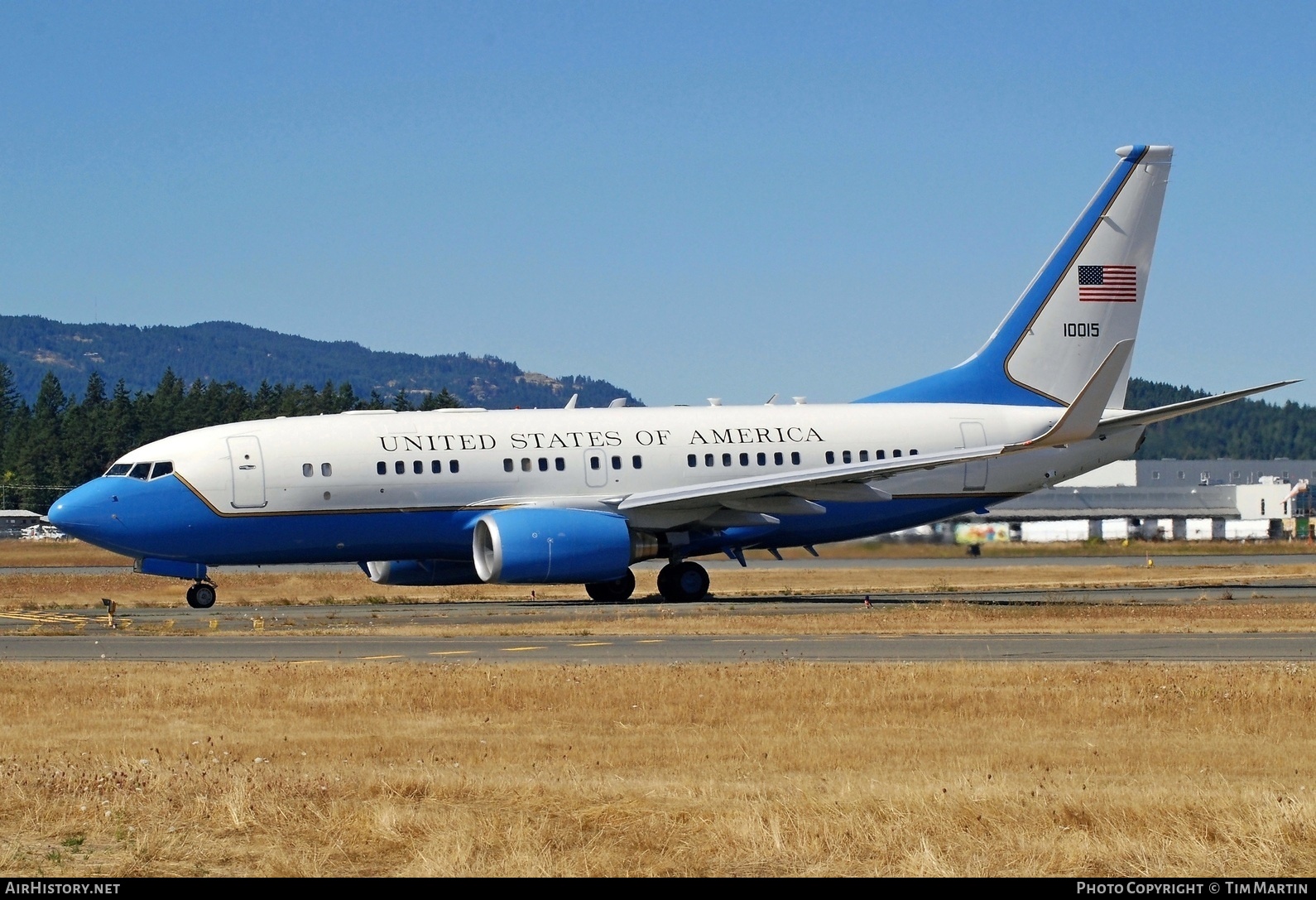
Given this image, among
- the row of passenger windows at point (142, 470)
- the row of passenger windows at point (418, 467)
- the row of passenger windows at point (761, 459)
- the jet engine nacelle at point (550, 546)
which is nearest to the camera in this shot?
the jet engine nacelle at point (550, 546)

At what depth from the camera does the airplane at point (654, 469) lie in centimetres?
3672

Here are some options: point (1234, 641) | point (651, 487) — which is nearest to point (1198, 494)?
point (651, 487)

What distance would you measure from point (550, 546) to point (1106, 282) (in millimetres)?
16990

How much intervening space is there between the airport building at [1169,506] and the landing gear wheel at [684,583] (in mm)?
25962

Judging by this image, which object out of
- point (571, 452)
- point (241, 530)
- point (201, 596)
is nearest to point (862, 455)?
point (571, 452)

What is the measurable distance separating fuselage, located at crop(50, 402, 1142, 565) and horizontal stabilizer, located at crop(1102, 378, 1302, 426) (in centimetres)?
127

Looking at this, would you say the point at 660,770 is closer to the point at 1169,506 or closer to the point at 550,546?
the point at 550,546

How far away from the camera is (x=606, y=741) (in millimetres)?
16234

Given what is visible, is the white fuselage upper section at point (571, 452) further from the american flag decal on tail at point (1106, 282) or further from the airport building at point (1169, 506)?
the airport building at point (1169, 506)

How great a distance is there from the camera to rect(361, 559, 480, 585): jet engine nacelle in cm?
3947

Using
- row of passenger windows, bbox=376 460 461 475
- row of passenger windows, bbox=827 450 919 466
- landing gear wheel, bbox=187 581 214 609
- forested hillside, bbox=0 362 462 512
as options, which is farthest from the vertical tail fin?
forested hillside, bbox=0 362 462 512

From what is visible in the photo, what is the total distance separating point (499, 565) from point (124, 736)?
18.9 meters

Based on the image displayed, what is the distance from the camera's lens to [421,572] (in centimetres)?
4009

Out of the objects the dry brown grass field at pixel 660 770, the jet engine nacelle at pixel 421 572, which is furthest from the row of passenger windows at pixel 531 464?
the dry brown grass field at pixel 660 770
